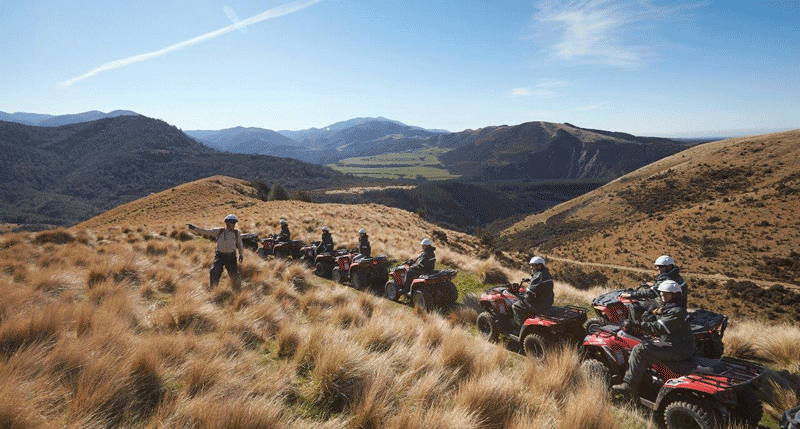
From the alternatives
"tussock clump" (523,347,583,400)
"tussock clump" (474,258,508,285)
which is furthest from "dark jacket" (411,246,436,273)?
"tussock clump" (523,347,583,400)

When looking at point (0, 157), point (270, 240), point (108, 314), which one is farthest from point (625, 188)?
point (0, 157)

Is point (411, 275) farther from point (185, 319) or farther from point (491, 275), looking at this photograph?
point (185, 319)

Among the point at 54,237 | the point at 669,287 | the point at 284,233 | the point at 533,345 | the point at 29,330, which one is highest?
the point at 669,287

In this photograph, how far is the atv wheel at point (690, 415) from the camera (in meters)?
3.91

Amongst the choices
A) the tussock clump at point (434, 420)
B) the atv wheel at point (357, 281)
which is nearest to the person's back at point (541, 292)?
the tussock clump at point (434, 420)

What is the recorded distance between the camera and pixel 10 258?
9.02 meters

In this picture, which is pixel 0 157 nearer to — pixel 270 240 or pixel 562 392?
pixel 270 240

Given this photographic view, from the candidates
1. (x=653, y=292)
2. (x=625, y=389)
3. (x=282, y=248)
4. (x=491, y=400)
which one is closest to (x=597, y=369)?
(x=625, y=389)

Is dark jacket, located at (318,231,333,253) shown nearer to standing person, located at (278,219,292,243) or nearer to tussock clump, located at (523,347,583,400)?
standing person, located at (278,219,292,243)

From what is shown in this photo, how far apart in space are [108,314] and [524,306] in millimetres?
6797

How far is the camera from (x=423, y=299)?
9.05 meters

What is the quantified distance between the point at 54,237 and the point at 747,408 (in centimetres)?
1948

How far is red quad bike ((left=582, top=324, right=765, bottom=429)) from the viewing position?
3930mm

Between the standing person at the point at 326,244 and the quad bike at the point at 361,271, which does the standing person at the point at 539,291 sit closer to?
the quad bike at the point at 361,271
